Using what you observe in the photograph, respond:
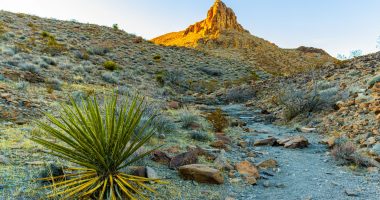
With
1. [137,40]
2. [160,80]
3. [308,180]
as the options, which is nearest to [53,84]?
[308,180]

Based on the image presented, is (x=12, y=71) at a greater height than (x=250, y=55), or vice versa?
(x=250, y=55)

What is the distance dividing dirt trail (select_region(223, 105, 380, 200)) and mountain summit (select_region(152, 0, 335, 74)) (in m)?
24.4

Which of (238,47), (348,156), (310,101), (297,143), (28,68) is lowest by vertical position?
(297,143)

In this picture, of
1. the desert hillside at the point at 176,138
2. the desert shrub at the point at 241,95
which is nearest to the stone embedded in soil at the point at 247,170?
the desert hillside at the point at 176,138

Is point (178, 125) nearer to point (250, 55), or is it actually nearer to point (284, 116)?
point (284, 116)

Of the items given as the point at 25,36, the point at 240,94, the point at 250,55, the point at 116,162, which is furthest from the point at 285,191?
the point at 250,55

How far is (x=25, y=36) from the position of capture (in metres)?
20.9

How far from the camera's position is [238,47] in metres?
42.8

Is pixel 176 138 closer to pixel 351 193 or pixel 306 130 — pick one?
pixel 351 193

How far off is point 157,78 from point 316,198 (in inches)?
716

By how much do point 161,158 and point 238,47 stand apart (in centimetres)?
3915

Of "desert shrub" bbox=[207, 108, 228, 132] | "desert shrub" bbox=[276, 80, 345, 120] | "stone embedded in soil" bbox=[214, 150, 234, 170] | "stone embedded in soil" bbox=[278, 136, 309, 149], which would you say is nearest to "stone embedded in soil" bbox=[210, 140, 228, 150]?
"stone embedded in soil" bbox=[214, 150, 234, 170]

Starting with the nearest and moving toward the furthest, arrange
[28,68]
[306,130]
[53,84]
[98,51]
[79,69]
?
[306,130] < [53,84] < [28,68] < [79,69] < [98,51]

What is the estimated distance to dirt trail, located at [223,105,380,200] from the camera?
4.30m
